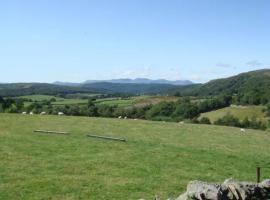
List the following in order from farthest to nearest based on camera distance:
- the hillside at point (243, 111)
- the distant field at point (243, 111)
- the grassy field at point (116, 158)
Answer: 1. the distant field at point (243, 111)
2. the hillside at point (243, 111)
3. the grassy field at point (116, 158)

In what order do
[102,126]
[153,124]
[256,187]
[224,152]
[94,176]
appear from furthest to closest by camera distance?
[153,124], [102,126], [224,152], [94,176], [256,187]

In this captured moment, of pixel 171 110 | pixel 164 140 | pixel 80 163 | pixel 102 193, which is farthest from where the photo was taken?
pixel 171 110

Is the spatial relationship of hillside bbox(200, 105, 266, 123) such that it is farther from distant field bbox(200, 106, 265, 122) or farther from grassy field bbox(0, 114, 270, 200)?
grassy field bbox(0, 114, 270, 200)

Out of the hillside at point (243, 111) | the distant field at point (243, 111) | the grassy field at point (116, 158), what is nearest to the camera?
the grassy field at point (116, 158)

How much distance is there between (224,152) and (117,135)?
7.34 m

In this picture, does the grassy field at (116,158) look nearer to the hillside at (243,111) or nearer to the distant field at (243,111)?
the hillside at (243,111)

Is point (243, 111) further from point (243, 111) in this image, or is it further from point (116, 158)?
point (116, 158)

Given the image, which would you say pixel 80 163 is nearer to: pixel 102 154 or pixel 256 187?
pixel 102 154

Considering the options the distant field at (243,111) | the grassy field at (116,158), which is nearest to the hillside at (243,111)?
the distant field at (243,111)

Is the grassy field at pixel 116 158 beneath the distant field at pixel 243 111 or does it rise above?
above

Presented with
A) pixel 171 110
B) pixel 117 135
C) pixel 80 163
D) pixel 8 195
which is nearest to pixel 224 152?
pixel 117 135

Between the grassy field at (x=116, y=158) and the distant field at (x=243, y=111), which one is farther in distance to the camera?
the distant field at (x=243, y=111)

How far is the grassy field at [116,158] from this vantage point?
56.3 feet

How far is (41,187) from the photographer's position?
16.9 metres
